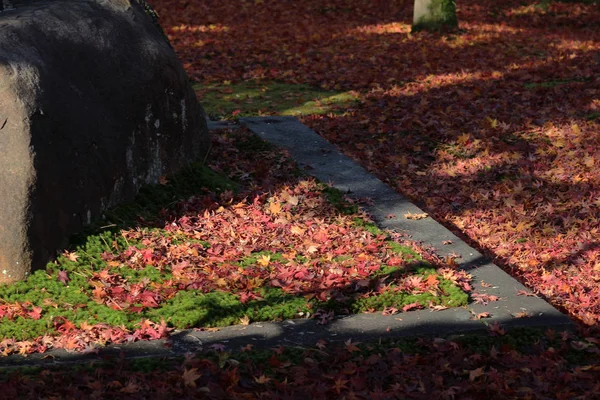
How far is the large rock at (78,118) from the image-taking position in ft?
19.6

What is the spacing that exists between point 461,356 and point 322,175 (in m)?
3.64

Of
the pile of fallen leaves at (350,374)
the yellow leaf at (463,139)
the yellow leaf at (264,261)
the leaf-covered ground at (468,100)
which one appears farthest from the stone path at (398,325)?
the yellow leaf at (463,139)

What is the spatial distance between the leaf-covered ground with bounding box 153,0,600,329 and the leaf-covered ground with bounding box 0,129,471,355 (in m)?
1.20

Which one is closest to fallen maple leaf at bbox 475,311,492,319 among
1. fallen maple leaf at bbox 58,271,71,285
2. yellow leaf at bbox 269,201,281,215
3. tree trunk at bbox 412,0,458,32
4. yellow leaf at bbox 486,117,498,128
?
yellow leaf at bbox 269,201,281,215

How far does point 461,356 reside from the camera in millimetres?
5320

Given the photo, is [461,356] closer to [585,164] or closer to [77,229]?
[77,229]

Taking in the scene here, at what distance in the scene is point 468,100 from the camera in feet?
40.0

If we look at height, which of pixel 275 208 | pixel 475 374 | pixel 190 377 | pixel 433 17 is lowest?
pixel 475 374

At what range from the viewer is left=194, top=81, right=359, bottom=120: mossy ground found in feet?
39.8

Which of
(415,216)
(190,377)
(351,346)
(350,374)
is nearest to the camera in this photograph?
(190,377)

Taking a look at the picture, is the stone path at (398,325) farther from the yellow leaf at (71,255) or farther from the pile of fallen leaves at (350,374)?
the yellow leaf at (71,255)

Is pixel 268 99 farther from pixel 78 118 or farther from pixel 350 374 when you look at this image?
pixel 350 374

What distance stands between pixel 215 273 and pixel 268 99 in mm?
7002

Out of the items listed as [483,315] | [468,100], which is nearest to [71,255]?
[483,315]
